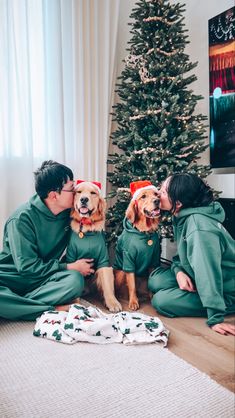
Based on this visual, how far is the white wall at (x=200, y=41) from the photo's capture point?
7.30ft

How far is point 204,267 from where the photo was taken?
1.25 metres

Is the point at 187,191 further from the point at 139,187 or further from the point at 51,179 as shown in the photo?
the point at 51,179

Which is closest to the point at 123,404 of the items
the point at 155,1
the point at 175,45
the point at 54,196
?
the point at 54,196

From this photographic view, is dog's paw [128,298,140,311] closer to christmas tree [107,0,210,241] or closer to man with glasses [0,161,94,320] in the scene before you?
man with glasses [0,161,94,320]

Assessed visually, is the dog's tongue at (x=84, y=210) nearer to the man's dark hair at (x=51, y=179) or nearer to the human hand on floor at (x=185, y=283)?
the man's dark hair at (x=51, y=179)

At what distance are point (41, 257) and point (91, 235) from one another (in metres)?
0.27

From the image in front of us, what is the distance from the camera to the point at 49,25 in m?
2.16

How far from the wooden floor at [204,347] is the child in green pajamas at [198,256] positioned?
2.3 inches

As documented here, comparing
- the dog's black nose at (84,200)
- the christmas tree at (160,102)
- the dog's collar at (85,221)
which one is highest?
→ the christmas tree at (160,102)

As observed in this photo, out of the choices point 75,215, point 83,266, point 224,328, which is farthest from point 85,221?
point 224,328

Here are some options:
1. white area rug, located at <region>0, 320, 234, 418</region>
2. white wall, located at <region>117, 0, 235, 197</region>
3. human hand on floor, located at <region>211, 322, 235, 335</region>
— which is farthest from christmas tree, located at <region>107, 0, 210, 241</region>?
white area rug, located at <region>0, 320, 234, 418</region>

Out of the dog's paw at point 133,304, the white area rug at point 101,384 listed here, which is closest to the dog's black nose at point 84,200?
the dog's paw at point 133,304

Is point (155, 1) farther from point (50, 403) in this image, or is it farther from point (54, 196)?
point (50, 403)

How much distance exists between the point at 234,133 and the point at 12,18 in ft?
5.01
